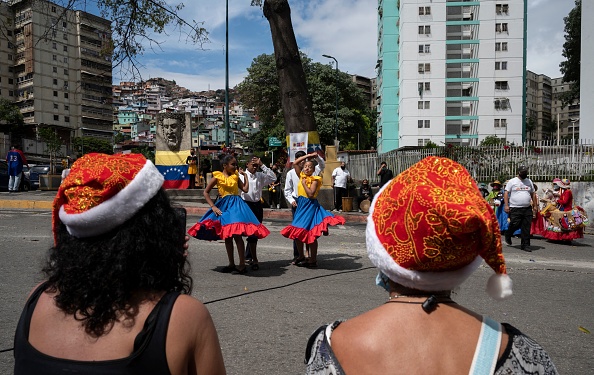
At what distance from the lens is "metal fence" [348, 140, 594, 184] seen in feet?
55.3

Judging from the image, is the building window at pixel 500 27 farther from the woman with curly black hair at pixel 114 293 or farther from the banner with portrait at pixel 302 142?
the woman with curly black hair at pixel 114 293

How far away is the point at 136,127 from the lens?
18075cm

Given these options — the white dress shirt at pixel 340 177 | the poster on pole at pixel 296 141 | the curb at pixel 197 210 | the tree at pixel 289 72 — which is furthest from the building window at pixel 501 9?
the poster on pole at pixel 296 141

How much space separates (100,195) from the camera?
1713 mm

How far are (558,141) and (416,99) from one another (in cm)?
4546

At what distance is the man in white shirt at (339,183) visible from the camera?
1759 centimetres

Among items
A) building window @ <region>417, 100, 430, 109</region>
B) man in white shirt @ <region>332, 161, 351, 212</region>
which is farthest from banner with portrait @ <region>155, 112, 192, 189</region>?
building window @ <region>417, 100, 430, 109</region>

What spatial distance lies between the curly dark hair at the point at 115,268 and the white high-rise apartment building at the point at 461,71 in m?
61.8

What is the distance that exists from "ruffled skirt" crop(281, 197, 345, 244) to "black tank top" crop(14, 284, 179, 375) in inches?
243

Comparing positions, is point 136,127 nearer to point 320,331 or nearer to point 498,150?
point 498,150

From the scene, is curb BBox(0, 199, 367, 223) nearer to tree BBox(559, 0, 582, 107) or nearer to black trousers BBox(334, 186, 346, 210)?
black trousers BBox(334, 186, 346, 210)

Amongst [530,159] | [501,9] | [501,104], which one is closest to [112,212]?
[530,159]

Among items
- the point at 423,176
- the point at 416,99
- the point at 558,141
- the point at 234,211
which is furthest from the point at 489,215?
the point at 416,99

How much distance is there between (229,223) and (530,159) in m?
14.2
